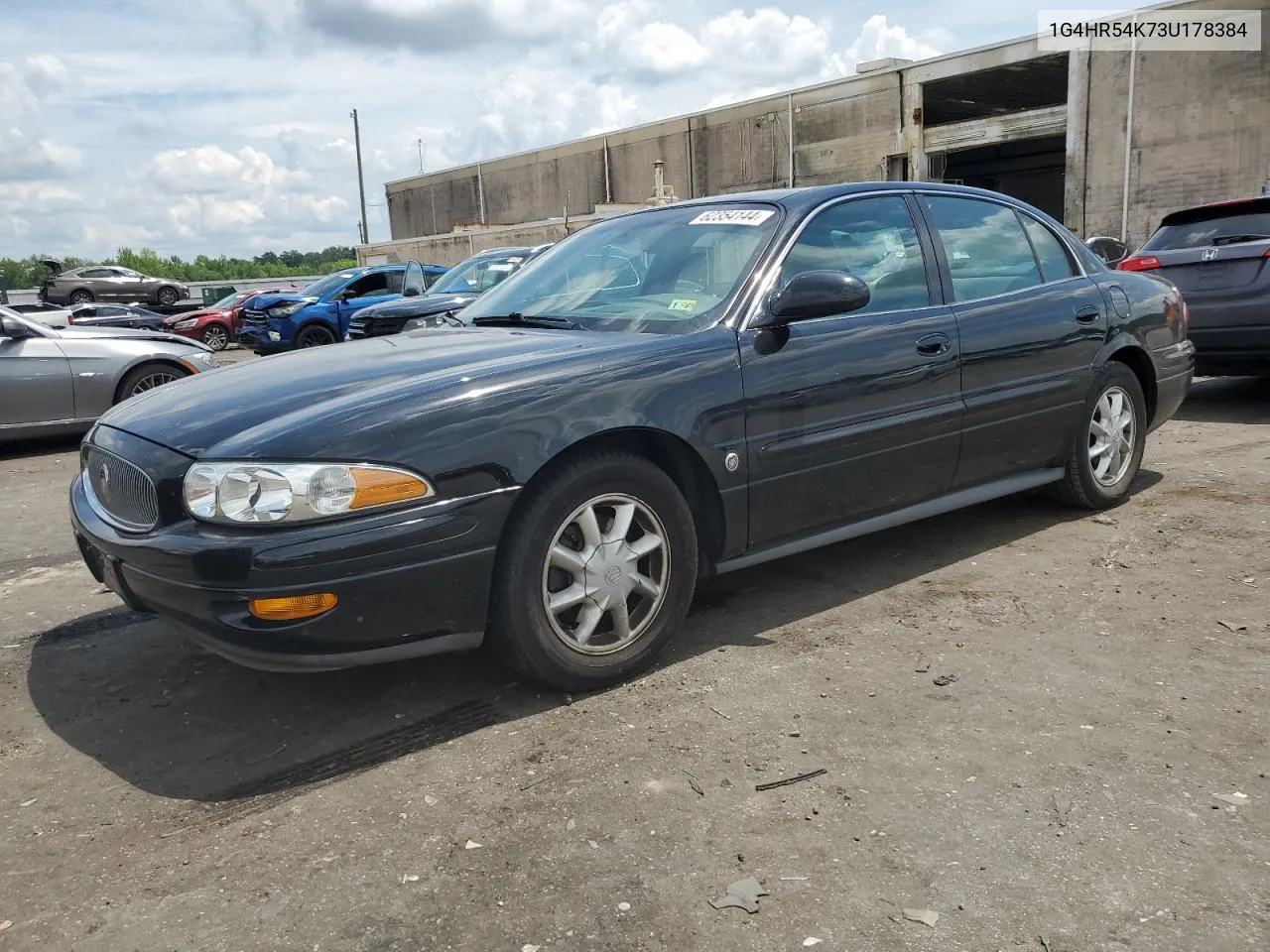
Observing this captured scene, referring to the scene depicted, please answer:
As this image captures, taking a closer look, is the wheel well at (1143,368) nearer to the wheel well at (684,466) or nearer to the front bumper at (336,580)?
the wheel well at (684,466)

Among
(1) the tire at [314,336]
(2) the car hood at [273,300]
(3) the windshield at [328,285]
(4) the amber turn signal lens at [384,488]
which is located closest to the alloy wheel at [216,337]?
(2) the car hood at [273,300]

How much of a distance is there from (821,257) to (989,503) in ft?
7.28

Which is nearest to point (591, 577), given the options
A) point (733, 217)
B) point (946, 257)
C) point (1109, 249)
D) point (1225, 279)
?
point (733, 217)

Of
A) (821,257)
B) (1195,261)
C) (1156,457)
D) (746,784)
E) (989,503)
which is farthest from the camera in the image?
(1195,261)

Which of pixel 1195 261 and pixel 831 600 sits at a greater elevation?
pixel 1195 261

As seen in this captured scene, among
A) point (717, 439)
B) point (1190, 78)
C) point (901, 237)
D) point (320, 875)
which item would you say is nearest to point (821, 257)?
point (901, 237)

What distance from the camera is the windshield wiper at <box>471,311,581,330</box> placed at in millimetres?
3885

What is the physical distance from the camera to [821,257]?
395 centimetres

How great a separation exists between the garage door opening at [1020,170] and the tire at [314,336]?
26970 millimetres

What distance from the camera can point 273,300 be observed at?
57.5 feet

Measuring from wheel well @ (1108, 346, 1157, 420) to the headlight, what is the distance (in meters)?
3.81

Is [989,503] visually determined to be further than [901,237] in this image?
Yes

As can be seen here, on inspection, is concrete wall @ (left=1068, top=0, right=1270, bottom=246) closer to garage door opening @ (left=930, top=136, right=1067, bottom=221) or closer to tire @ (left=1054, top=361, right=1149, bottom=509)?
garage door opening @ (left=930, top=136, right=1067, bottom=221)

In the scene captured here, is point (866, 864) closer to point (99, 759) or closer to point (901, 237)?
point (99, 759)
